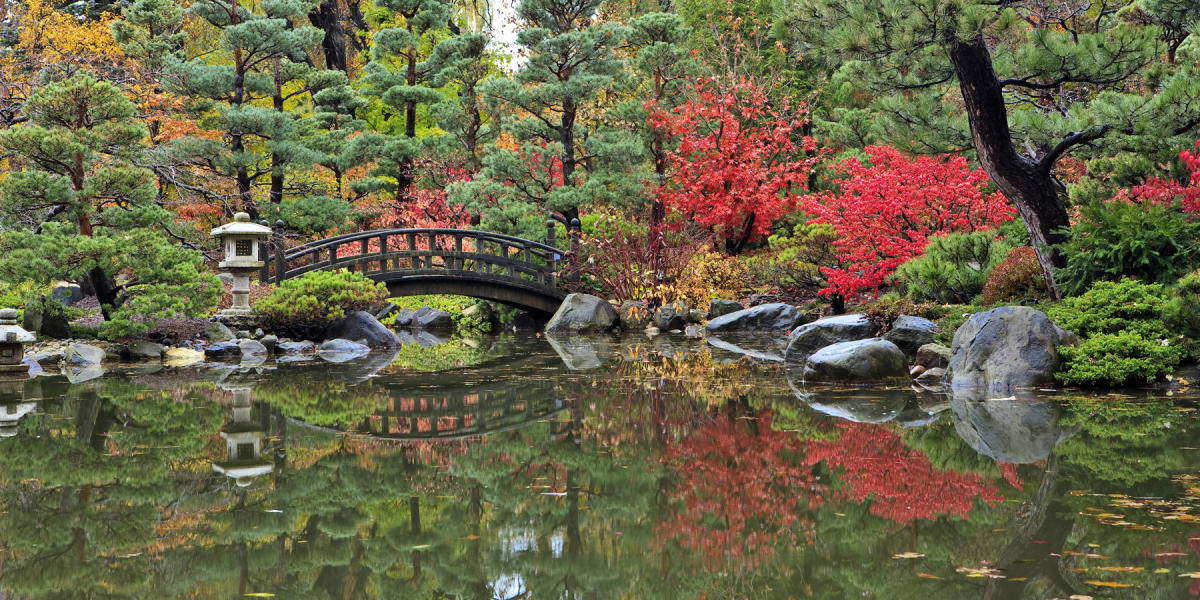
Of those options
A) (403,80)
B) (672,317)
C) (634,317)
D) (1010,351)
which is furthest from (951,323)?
(403,80)

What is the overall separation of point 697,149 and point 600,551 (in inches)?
659

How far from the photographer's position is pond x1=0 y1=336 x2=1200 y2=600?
3.56 metres

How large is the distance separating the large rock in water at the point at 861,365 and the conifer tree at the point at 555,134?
1022cm

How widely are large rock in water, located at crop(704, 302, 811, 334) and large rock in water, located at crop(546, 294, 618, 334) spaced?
→ 80.8 inches

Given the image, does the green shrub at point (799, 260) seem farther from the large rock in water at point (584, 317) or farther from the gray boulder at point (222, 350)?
the gray boulder at point (222, 350)

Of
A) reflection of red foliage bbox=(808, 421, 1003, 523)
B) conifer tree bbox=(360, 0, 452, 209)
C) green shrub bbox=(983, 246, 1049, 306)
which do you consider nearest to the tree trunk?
green shrub bbox=(983, 246, 1049, 306)

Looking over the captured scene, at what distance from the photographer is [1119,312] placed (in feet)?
28.2

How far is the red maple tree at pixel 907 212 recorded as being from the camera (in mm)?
13266

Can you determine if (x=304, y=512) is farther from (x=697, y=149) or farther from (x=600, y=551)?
(x=697, y=149)

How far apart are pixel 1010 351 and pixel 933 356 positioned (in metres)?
1.20

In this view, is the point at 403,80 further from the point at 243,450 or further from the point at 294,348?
the point at 243,450

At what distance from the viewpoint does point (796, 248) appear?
16.4m

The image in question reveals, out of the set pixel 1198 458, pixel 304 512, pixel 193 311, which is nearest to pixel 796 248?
pixel 193 311

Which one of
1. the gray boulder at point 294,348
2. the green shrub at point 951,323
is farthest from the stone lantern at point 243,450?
the green shrub at point 951,323
